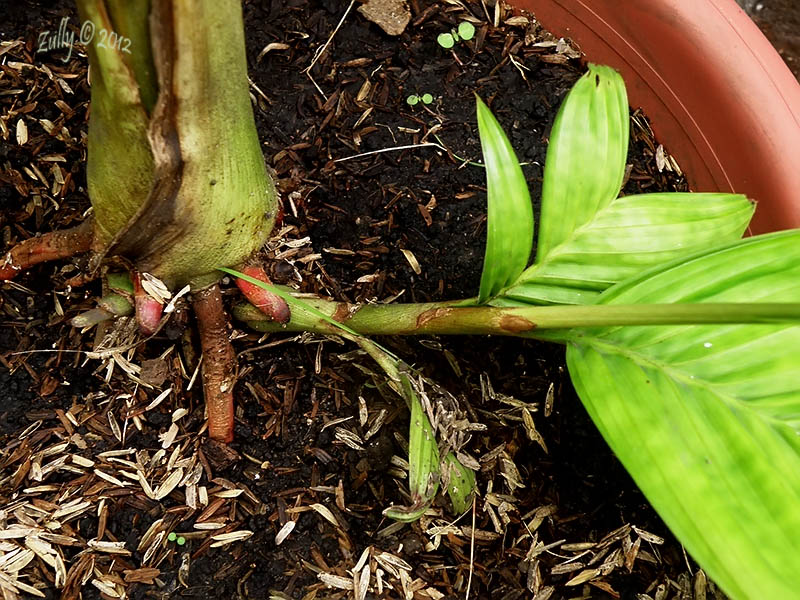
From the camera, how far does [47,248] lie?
817 millimetres

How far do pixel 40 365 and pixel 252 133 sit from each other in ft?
1.53

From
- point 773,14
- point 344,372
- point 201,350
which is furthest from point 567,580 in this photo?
point 773,14

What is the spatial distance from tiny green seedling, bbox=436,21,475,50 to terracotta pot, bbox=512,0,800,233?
13 cm

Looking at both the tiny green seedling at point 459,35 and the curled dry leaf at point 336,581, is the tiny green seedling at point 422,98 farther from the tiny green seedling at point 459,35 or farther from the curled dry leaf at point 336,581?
the curled dry leaf at point 336,581

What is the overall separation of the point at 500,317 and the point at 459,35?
609 mm

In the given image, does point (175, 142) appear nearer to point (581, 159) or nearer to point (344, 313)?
point (344, 313)

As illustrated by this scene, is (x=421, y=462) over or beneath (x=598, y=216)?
beneath

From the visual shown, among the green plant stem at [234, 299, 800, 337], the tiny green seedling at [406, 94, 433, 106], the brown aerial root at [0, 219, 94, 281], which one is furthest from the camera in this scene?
the tiny green seedling at [406, 94, 433, 106]

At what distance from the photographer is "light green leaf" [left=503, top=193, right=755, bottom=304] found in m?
0.73

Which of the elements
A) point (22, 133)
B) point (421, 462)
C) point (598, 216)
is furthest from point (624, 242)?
point (22, 133)

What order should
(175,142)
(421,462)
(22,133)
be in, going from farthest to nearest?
(22,133) < (421,462) < (175,142)

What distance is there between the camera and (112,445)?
0.88 m

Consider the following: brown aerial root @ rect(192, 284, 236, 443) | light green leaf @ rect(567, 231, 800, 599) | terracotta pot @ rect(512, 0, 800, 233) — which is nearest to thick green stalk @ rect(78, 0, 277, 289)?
brown aerial root @ rect(192, 284, 236, 443)

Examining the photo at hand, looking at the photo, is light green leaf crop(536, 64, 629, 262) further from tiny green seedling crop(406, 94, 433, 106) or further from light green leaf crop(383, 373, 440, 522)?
tiny green seedling crop(406, 94, 433, 106)
